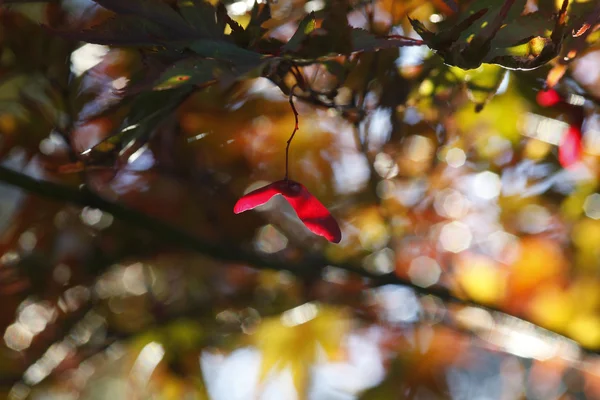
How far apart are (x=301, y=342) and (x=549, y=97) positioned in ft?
1.98

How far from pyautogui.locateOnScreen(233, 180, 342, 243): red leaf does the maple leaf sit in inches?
22.0

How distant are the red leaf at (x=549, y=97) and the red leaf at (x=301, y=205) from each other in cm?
23

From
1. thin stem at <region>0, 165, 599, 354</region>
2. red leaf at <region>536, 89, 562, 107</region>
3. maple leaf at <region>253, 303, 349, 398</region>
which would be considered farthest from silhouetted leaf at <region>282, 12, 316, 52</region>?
maple leaf at <region>253, 303, 349, 398</region>

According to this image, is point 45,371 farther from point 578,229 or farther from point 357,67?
point 578,229

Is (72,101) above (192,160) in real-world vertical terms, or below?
above

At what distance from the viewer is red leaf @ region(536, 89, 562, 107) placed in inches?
20.2

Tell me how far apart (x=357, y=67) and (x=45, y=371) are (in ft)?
1.86

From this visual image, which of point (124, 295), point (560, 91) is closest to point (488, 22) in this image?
point (560, 91)

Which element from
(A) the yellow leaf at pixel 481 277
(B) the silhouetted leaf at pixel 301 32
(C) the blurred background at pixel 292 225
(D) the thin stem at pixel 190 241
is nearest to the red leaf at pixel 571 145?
(C) the blurred background at pixel 292 225

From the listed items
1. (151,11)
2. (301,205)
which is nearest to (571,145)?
(301,205)

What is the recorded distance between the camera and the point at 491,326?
0.86 m

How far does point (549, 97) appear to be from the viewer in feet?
1.71

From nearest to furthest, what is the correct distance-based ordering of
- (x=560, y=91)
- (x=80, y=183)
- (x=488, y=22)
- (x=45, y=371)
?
(x=488, y=22), (x=560, y=91), (x=80, y=183), (x=45, y=371)

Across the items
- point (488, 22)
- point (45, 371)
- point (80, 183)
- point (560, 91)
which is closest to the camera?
point (488, 22)
